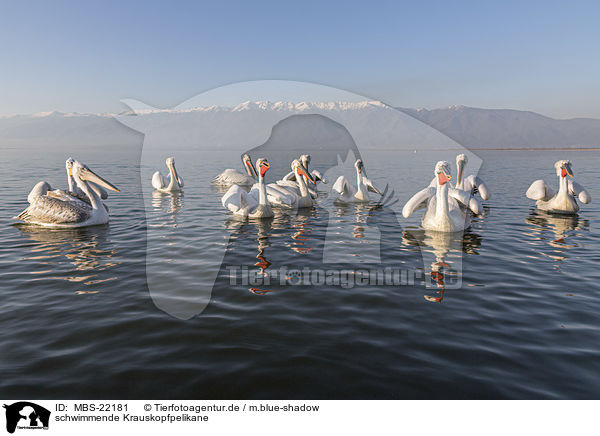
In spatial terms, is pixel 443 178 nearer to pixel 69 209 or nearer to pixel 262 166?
pixel 262 166

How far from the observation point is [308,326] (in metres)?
5.30

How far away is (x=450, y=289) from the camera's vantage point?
674 centimetres

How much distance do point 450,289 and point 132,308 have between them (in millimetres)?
5554

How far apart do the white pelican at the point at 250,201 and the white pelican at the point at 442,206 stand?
4864 millimetres

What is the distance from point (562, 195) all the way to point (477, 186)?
2908 millimetres

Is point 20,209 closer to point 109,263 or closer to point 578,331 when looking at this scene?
point 109,263

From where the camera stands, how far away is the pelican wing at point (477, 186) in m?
14.6

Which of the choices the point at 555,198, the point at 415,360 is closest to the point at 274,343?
the point at 415,360

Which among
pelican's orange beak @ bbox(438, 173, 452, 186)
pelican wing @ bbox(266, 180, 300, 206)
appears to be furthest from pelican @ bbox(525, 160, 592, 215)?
pelican wing @ bbox(266, 180, 300, 206)

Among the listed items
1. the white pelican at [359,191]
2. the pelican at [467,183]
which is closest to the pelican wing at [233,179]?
the white pelican at [359,191]

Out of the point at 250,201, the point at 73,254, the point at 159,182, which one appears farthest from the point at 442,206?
the point at 159,182

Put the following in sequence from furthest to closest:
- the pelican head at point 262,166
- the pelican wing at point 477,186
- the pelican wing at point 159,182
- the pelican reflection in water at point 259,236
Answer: the pelican wing at point 159,182
the pelican wing at point 477,186
the pelican head at point 262,166
the pelican reflection in water at point 259,236

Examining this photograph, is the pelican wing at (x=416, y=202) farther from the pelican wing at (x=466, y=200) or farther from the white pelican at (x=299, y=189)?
the white pelican at (x=299, y=189)

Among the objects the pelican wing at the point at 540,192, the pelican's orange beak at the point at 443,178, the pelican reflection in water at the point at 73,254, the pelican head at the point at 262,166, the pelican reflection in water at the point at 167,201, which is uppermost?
the pelican head at the point at 262,166
